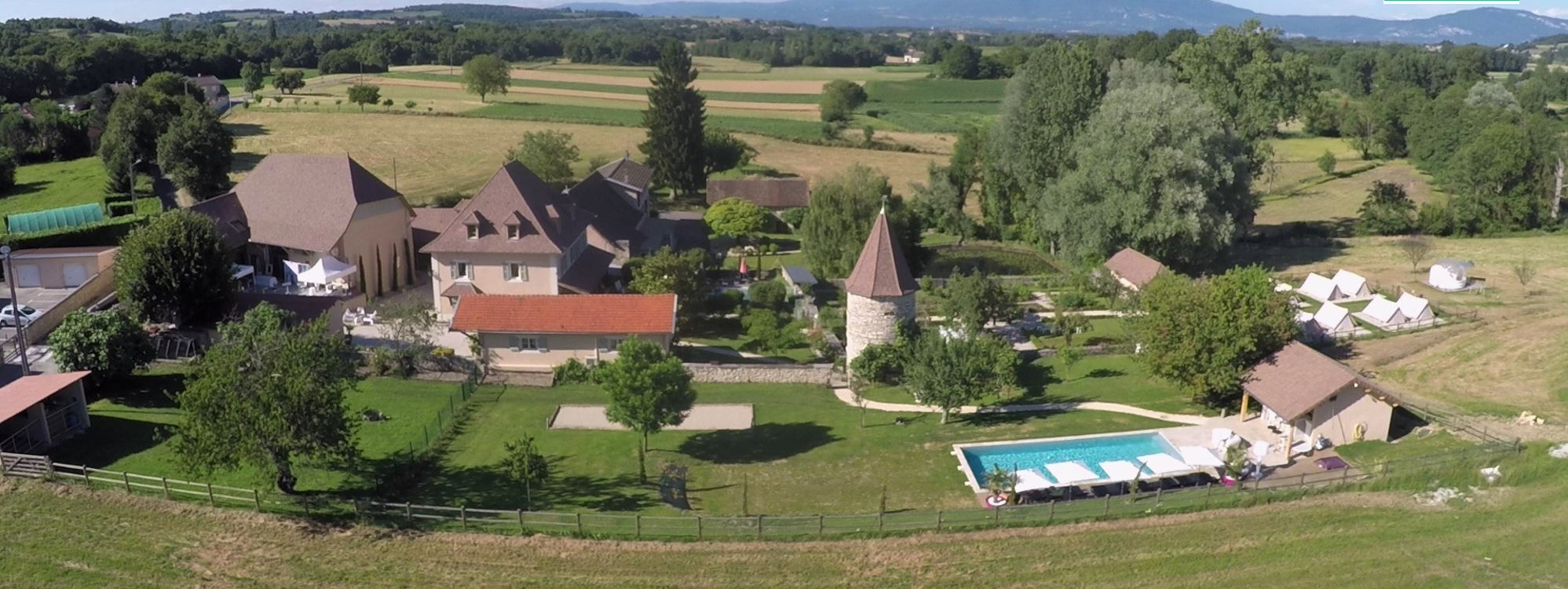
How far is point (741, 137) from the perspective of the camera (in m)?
102

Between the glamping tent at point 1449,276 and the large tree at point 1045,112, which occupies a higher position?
the large tree at point 1045,112

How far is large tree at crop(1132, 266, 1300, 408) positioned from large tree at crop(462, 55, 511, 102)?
88.5 m

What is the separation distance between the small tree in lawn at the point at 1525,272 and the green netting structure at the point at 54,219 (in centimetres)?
7233

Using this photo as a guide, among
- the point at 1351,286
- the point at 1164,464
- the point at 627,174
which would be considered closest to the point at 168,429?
the point at 1164,464

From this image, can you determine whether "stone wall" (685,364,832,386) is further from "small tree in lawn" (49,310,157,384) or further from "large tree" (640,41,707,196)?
"large tree" (640,41,707,196)

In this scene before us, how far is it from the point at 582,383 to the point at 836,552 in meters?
17.0

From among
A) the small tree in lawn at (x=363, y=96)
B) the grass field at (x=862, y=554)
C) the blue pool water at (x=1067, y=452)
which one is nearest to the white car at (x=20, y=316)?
the grass field at (x=862, y=554)

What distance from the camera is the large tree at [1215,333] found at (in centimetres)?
3497

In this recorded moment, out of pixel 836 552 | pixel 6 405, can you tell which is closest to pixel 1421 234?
pixel 836 552

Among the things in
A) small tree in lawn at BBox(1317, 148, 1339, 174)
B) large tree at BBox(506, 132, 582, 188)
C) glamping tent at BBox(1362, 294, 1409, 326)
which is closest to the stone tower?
glamping tent at BBox(1362, 294, 1409, 326)

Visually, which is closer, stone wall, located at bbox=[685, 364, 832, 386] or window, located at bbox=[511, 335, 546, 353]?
stone wall, located at bbox=[685, 364, 832, 386]

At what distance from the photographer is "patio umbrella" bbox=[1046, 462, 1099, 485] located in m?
29.5

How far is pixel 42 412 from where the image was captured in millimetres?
32125

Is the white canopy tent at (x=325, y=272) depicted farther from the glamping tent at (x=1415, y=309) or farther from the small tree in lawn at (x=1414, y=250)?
the small tree in lawn at (x=1414, y=250)
